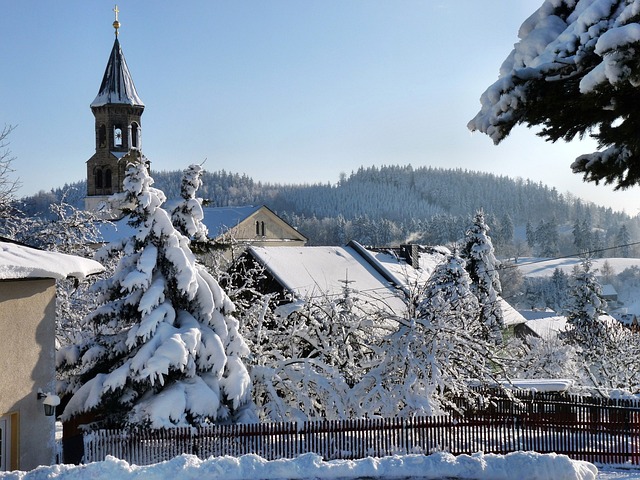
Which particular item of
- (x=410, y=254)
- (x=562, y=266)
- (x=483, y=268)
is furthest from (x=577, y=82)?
(x=562, y=266)

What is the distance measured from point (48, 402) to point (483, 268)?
33.2 metres

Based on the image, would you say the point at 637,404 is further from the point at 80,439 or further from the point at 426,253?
the point at 426,253

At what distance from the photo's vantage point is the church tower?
218ft

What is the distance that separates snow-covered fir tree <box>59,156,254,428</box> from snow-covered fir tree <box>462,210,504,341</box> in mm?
27366

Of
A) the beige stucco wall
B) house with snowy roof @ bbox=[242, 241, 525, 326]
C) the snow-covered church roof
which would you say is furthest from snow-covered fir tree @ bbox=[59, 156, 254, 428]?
the snow-covered church roof

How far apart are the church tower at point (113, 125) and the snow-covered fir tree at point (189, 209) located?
51437mm

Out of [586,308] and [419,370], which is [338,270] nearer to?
[586,308]

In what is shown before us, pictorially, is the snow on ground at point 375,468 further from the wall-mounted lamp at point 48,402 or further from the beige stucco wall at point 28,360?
the beige stucco wall at point 28,360

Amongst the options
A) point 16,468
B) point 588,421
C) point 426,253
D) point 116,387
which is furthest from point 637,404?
point 426,253

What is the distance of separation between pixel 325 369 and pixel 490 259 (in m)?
26.5

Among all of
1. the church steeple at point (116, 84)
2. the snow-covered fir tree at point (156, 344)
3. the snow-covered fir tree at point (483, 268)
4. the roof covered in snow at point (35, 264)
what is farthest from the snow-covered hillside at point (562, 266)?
the roof covered in snow at point (35, 264)

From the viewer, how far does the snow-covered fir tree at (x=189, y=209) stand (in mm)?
16656

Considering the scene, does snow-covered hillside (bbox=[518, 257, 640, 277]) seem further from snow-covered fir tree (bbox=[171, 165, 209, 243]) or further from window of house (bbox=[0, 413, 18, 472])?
window of house (bbox=[0, 413, 18, 472])

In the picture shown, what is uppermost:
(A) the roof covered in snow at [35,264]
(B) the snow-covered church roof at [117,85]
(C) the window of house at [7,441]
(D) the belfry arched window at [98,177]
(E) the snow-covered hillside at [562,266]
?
(B) the snow-covered church roof at [117,85]
